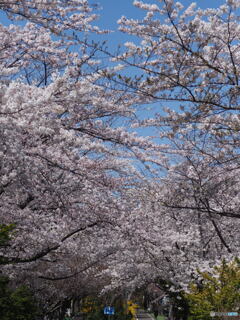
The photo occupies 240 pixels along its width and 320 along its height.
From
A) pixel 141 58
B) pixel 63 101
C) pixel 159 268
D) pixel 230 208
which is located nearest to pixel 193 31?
pixel 141 58

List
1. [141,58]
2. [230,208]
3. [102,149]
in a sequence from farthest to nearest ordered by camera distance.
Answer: [230,208], [102,149], [141,58]

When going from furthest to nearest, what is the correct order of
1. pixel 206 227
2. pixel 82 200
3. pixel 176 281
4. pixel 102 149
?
pixel 206 227
pixel 176 281
pixel 82 200
pixel 102 149

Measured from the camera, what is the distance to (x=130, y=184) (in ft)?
39.3

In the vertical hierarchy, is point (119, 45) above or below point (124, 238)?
above

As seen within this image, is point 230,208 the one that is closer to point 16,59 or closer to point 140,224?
point 140,224

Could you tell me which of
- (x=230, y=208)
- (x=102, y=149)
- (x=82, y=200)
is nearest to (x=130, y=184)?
(x=82, y=200)

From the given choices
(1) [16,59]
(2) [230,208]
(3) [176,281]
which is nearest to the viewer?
(1) [16,59]

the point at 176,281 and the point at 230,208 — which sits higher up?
the point at 230,208

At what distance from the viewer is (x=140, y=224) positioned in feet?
38.2

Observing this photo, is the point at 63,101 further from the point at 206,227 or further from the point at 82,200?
the point at 206,227

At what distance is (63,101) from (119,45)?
1.23m

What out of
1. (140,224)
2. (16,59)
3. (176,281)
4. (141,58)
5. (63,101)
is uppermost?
(16,59)

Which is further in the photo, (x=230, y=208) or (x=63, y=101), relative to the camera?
(x=230, y=208)

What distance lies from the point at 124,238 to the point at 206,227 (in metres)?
7.78
